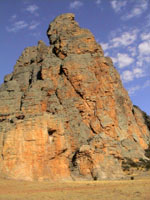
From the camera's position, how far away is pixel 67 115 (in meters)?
50.7

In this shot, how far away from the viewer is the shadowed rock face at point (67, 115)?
30219mm

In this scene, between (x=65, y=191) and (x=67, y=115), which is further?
(x=67, y=115)

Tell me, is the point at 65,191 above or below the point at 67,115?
below

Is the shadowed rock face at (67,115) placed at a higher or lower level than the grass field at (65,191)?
higher

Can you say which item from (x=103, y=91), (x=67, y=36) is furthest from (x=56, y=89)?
(x=67, y=36)

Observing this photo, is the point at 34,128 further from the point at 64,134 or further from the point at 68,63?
the point at 68,63

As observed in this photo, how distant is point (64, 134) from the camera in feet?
112

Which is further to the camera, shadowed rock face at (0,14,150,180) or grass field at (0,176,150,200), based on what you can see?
shadowed rock face at (0,14,150,180)

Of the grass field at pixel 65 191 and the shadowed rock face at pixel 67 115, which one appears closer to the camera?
the grass field at pixel 65 191

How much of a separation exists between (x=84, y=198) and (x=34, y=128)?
14.3 m

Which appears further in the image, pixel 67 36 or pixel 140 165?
pixel 67 36

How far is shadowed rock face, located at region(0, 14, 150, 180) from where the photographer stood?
30.2m

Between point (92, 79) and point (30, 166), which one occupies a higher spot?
point (92, 79)

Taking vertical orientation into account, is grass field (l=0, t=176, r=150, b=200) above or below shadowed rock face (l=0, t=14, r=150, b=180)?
below
